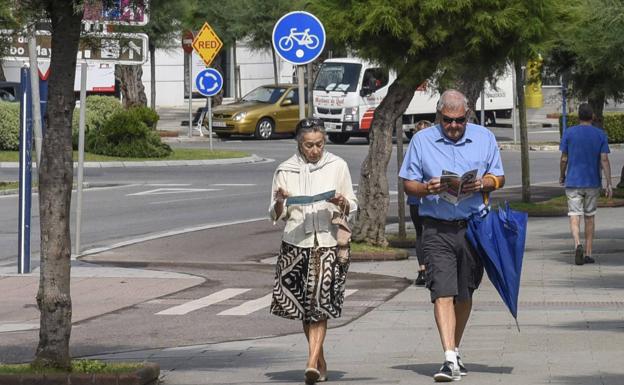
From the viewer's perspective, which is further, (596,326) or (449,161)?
(596,326)

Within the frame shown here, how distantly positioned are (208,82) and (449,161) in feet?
83.6

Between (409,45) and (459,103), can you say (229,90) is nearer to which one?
(409,45)

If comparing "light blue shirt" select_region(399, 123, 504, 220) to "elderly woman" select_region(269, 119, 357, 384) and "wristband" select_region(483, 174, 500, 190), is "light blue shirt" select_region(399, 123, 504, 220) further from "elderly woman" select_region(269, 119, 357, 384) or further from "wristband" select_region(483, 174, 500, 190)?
"elderly woman" select_region(269, 119, 357, 384)

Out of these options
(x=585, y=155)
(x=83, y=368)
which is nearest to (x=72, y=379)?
(x=83, y=368)

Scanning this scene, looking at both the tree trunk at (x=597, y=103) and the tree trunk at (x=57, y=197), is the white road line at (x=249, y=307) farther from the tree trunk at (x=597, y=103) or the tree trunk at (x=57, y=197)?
the tree trunk at (x=597, y=103)

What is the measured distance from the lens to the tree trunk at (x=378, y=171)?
16750 millimetres

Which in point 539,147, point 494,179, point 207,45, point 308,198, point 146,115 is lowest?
point 308,198

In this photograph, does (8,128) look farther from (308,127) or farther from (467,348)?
(308,127)

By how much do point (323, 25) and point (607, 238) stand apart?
4.69m

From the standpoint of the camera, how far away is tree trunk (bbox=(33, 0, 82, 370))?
8.30 metres

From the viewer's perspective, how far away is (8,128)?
34719mm

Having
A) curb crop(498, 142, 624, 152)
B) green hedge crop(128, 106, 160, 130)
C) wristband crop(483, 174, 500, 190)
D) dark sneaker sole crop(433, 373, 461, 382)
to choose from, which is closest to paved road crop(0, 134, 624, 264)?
curb crop(498, 142, 624, 152)

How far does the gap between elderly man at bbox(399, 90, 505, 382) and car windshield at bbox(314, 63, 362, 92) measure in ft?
109

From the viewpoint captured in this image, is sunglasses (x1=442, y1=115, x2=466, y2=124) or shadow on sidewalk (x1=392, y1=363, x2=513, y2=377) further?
shadow on sidewalk (x1=392, y1=363, x2=513, y2=377)
